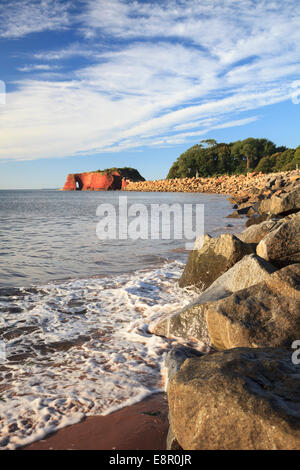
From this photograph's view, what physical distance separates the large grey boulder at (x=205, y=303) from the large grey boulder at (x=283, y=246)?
0.55 metres

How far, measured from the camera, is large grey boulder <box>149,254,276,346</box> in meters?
4.17

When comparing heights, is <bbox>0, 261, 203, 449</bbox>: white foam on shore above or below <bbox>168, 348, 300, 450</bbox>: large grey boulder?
below

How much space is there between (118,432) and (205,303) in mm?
2001

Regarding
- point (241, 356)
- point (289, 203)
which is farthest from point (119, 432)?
point (289, 203)

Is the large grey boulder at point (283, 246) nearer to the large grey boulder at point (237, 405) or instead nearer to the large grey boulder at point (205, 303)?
the large grey boulder at point (205, 303)

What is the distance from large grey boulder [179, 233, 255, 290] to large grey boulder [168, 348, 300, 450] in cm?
346

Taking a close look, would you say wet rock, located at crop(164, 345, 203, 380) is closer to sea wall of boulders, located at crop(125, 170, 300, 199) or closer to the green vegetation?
sea wall of boulders, located at crop(125, 170, 300, 199)

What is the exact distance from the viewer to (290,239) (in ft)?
15.9

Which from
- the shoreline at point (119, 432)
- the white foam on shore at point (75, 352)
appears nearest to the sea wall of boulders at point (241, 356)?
the shoreline at point (119, 432)

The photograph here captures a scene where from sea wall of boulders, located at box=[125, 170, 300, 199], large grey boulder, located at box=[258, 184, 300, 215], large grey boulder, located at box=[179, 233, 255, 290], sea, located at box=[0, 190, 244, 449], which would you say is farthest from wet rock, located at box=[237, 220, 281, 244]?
sea wall of boulders, located at box=[125, 170, 300, 199]
